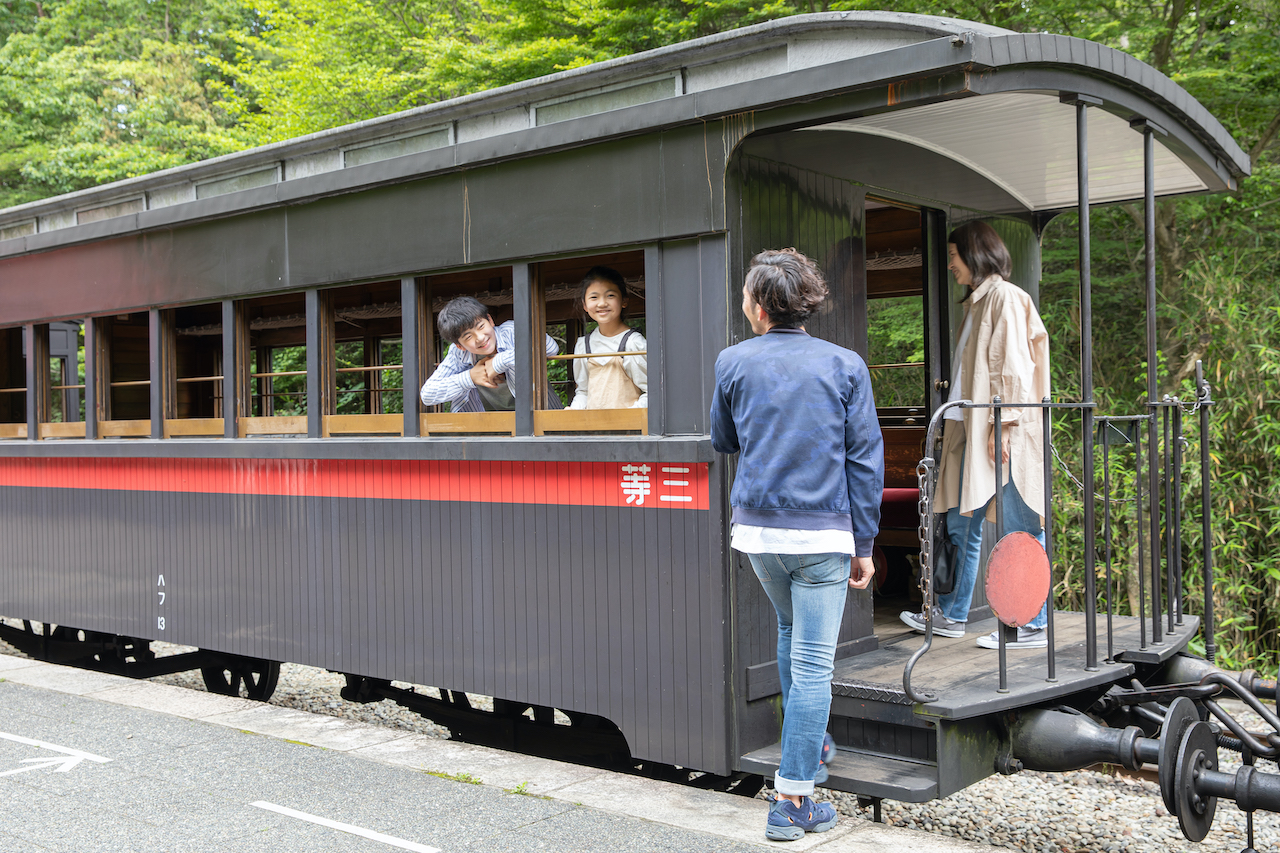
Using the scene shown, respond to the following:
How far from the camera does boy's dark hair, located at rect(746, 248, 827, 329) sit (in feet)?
11.2

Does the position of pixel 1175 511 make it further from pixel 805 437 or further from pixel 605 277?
pixel 605 277

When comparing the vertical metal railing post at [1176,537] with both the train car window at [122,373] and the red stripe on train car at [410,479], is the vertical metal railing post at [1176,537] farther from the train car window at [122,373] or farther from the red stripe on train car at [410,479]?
the train car window at [122,373]

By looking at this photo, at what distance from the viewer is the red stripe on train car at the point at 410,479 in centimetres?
416

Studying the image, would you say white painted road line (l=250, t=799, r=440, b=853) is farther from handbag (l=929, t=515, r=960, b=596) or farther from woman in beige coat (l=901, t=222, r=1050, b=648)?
handbag (l=929, t=515, r=960, b=596)

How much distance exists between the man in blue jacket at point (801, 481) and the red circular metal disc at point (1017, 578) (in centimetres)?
45

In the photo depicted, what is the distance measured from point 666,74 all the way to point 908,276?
2932 mm

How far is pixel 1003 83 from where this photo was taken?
3.45 meters

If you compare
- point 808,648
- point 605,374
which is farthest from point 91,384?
point 808,648

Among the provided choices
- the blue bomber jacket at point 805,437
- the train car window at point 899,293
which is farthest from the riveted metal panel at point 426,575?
the train car window at point 899,293

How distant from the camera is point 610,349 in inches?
174

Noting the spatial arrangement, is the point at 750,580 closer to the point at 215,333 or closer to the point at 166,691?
the point at 166,691

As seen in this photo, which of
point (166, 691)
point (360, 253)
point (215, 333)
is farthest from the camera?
point (215, 333)

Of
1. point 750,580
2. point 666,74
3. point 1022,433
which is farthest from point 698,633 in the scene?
point 666,74

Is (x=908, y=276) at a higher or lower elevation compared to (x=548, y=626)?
higher
